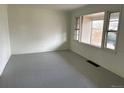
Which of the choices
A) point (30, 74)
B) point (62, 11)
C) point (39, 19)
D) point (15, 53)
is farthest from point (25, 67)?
point (62, 11)

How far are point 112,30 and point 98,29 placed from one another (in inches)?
95.9

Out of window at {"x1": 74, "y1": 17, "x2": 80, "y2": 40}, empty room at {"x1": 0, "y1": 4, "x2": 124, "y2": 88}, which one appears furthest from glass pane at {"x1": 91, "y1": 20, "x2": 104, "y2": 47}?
window at {"x1": 74, "y1": 17, "x2": 80, "y2": 40}

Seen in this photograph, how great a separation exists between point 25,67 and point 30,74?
562mm

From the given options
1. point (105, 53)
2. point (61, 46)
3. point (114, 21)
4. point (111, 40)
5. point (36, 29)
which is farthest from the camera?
point (61, 46)

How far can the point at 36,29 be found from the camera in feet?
16.7

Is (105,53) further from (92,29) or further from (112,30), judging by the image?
(92,29)

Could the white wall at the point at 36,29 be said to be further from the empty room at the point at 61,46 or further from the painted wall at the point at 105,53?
the painted wall at the point at 105,53

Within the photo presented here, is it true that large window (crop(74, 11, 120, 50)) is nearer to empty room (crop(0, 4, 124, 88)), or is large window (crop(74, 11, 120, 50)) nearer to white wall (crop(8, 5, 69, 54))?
empty room (crop(0, 4, 124, 88))

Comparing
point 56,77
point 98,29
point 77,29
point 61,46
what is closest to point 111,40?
point 56,77

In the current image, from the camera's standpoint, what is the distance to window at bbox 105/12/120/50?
3013 millimetres

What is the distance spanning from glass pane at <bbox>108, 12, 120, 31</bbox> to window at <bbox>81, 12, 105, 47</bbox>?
1885 mm

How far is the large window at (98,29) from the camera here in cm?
311
